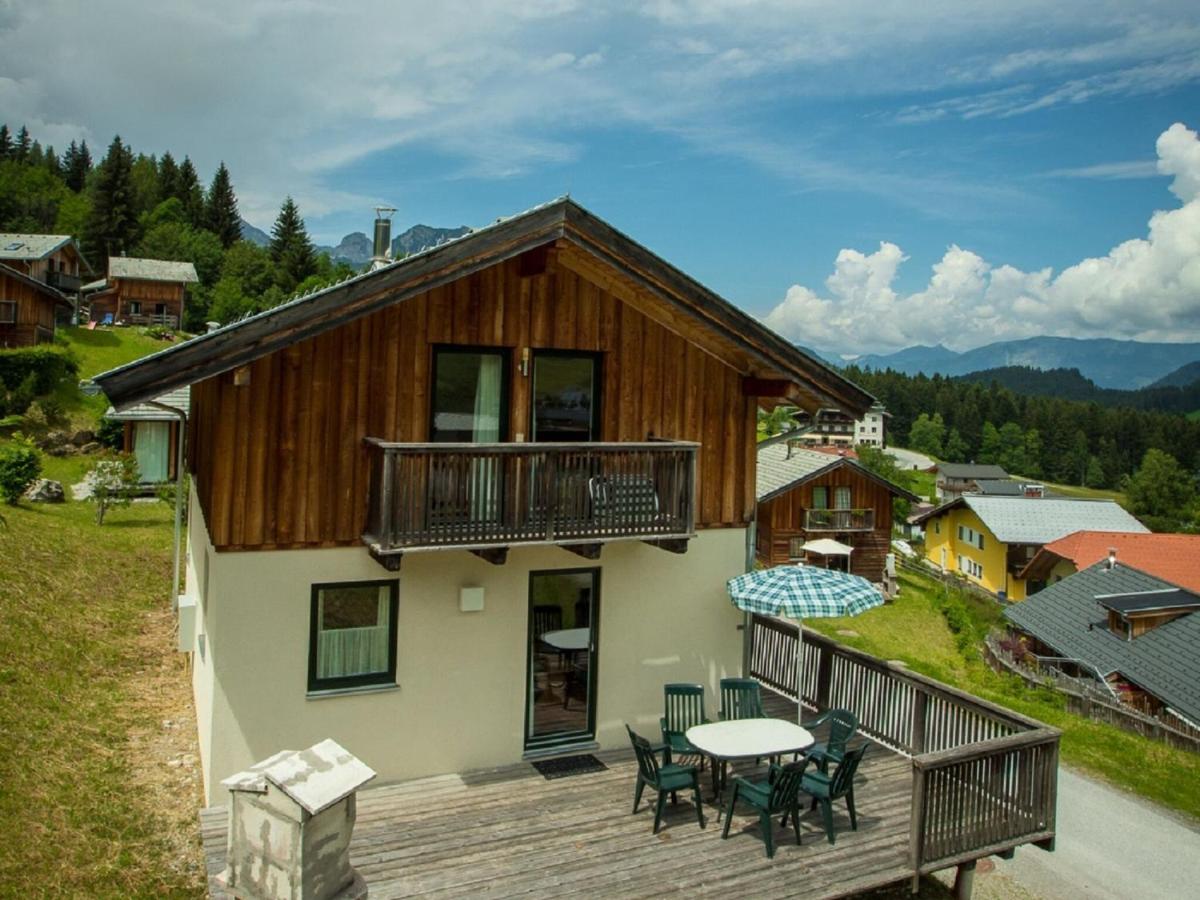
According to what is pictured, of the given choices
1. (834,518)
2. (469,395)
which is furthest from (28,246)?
(469,395)

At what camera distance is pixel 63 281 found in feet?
207

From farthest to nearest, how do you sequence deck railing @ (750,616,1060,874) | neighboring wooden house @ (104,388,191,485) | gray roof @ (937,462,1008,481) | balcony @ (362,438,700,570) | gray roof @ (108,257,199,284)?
gray roof @ (937,462,1008,481), gray roof @ (108,257,199,284), neighboring wooden house @ (104,388,191,485), balcony @ (362,438,700,570), deck railing @ (750,616,1060,874)

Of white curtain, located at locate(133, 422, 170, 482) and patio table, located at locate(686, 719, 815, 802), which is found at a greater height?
white curtain, located at locate(133, 422, 170, 482)

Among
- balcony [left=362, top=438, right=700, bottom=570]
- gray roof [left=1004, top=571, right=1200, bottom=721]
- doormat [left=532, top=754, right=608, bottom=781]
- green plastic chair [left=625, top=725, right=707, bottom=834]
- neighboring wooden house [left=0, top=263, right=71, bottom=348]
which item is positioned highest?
neighboring wooden house [left=0, top=263, right=71, bottom=348]

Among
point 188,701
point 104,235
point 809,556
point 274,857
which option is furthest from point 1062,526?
point 104,235

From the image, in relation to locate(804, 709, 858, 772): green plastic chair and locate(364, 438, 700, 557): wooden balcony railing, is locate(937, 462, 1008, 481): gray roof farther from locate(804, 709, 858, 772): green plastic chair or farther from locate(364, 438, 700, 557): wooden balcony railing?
locate(364, 438, 700, 557): wooden balcony railing

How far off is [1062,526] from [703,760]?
59.0 meters

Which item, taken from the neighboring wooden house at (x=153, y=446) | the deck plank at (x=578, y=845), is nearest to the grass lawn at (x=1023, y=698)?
the deck plank at (x=578, y=845)

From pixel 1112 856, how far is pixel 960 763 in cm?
400

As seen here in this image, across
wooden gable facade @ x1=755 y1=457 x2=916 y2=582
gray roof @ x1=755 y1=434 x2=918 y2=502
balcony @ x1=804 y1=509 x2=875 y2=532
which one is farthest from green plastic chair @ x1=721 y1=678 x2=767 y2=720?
balcony @ x1=804 y1=509 x2=875 y2=532

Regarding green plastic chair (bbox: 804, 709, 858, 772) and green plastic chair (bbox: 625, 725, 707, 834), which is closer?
green plastic chair (bbox: 625, 725, 707, 834)

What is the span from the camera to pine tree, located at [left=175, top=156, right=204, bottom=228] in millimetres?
102812

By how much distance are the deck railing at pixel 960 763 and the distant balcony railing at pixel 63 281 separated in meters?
67.0

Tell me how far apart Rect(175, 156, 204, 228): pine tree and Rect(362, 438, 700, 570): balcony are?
104663mm
